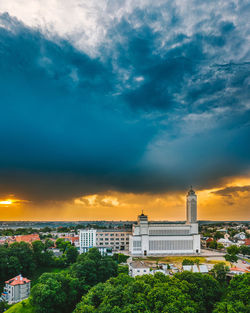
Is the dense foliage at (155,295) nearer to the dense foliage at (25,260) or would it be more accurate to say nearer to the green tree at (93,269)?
the green tree at (93,269)

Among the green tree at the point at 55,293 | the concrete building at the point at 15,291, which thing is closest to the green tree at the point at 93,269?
the green tree at the point at 55,293

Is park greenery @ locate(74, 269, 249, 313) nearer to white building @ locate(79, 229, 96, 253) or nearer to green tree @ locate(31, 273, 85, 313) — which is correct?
green tree @ locate(31, 273, 85, 313)

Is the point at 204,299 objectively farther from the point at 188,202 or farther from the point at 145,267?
the point at 188,202

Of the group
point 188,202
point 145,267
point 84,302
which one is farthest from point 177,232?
point 84,302

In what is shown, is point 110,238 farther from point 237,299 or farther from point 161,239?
point 237,299

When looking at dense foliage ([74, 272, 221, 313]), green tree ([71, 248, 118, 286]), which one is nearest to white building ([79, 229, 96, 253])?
green tree ([71, 248, 118, 286])
